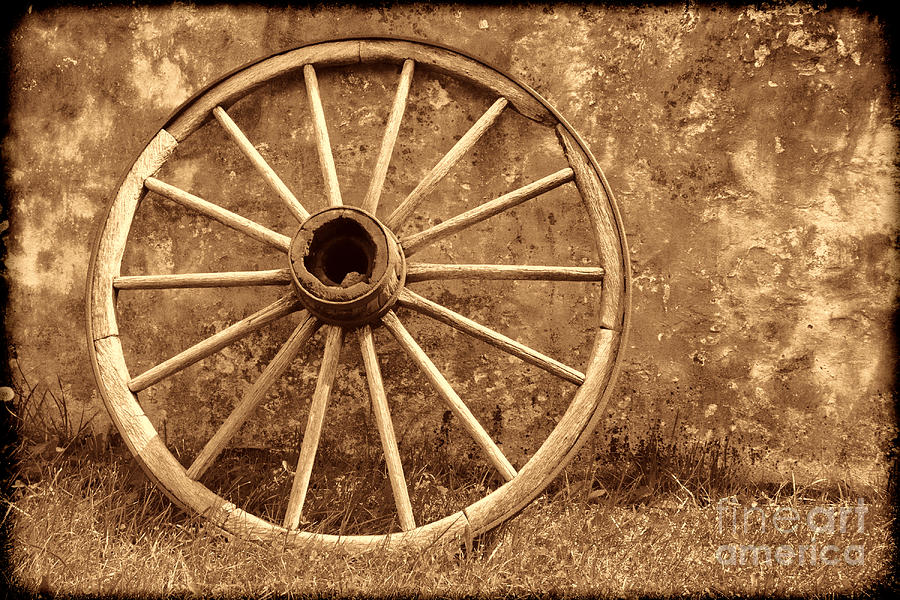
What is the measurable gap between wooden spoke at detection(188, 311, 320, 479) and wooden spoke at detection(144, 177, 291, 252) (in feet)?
0.94

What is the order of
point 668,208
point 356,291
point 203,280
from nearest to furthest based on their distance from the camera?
point 356,291 < point 203,280 < point 668,208

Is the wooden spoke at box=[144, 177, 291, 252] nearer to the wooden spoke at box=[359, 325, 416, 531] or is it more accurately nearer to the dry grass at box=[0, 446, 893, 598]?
the wooden spoke at box=[359, 325, 416, 531]

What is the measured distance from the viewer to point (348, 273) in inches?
80.5

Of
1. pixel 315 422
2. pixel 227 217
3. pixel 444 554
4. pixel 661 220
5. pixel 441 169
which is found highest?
pixel 441 169

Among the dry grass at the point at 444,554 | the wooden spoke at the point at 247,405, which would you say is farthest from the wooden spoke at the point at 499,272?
Answer: the dry grass at the point at 444,554

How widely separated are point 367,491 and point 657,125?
1848 mm

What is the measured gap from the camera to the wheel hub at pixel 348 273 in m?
1.95

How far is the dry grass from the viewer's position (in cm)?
194

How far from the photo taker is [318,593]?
1907 millimetres

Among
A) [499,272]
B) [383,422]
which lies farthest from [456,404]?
[499,272]

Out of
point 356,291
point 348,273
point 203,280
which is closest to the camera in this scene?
point 356,291

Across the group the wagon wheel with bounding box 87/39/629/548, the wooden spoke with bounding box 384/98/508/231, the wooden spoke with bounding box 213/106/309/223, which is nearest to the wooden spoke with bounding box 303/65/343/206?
the wagon wheel with bounding box 87/39/629/548

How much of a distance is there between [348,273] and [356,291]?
126 mm

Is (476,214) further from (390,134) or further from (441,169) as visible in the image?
(390,134)
